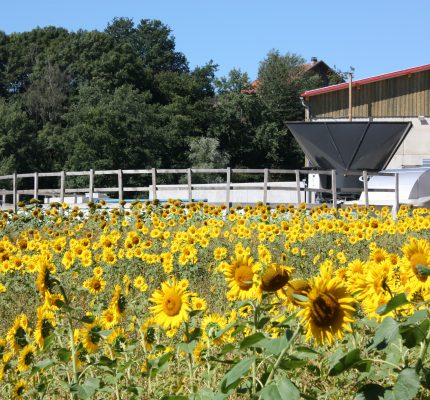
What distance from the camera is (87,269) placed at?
7027 mm

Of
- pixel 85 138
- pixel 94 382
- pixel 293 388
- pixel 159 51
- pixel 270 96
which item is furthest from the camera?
pixel 159 51

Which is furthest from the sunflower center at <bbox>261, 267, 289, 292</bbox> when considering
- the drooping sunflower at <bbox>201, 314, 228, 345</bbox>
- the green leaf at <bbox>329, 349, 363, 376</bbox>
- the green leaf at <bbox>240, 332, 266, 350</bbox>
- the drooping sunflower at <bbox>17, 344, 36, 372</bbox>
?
the drooping sunflower at <bbox>17, 344, 36, 372</bbox>

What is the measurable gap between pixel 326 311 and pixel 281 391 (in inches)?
7.9

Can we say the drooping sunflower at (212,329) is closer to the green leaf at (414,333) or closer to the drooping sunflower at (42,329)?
the drooping sunflower at (42,329)

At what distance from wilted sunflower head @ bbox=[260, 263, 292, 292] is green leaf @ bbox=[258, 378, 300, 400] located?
37cm

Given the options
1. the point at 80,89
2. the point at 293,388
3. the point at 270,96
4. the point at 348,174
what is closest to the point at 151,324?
the point at 293,388

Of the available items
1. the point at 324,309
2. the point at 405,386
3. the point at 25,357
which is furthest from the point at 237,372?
the point at 25,357

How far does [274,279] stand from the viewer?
87.0 inches

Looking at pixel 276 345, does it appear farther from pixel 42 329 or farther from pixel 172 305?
pixel 42 329

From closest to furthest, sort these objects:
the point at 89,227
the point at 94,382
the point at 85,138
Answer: the point at 94,382
the point at 89,227
the point at 85,138

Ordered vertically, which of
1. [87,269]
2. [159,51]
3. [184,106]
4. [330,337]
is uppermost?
[159,51]

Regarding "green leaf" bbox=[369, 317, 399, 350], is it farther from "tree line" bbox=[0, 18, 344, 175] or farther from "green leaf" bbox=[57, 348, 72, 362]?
"tree line" bbox=[0, 18, 344, 175]

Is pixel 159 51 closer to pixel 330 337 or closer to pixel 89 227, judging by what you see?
pixel 89 227

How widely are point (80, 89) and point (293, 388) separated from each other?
52.6 m
